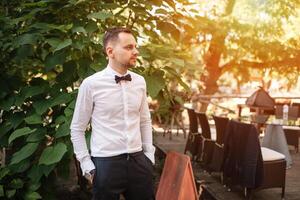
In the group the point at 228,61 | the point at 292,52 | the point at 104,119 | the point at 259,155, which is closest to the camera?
the point at 104,119

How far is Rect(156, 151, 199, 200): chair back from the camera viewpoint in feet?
8.43

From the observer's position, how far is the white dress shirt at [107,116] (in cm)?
205

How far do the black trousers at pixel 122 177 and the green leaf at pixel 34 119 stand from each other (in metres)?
0.86

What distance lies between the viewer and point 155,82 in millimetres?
2826

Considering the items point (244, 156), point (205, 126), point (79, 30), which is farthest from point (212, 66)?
point (79, 30)

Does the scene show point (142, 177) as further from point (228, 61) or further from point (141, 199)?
point (228, 61)

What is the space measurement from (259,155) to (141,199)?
217cm

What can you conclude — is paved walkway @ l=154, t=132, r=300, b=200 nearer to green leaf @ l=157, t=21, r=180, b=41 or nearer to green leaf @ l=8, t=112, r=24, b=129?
green leaf @ l=157, t=21, r=180, b=41

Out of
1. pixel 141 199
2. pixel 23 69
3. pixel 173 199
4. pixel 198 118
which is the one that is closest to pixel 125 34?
pixel 141 199

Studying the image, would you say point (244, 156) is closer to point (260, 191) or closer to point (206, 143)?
point (260, 191)

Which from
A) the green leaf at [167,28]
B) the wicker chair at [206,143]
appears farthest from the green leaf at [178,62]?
the wicker chair at [206,143]

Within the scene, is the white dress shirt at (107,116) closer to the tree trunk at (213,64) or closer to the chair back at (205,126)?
the chair back at (205,126)

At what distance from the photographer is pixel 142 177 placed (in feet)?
6.96

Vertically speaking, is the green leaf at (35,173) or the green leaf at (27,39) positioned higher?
the green leaf at (27,39)
